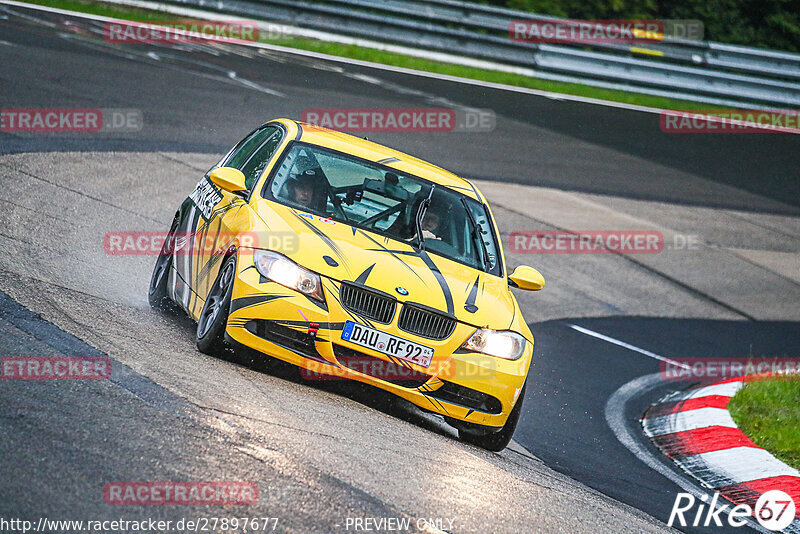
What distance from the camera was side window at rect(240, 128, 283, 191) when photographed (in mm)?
7637

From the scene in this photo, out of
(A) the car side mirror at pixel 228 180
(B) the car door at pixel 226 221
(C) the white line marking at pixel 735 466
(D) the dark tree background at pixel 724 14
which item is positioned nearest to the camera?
(B) the car door at pixel 226 221

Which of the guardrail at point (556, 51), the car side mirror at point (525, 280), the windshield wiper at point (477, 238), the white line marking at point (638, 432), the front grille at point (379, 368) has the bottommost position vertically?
the white line marking at point (638, 432)

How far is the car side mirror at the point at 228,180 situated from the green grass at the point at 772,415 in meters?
4.49

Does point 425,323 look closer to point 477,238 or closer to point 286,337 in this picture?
point 286,337

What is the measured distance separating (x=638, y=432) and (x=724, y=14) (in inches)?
912

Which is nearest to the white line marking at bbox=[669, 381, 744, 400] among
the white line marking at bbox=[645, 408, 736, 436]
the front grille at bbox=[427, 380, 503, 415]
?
the white line marking at bbox=[645, 408, 736, 436]

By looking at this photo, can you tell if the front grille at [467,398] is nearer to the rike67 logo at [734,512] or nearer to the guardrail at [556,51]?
the rike67 logo at [734,512]

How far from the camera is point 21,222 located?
30.4ft

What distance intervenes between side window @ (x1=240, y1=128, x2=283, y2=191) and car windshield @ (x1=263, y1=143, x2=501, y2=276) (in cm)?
17

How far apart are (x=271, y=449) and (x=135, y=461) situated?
0.72m

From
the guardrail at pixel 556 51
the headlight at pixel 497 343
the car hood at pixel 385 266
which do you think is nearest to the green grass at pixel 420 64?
the guardrail at pixel 556 51

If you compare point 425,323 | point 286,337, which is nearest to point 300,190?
point 286,337

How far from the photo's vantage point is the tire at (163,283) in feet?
26.8

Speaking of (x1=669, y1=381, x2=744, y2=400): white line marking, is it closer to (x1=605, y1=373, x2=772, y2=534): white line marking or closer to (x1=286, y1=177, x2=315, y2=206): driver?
(x1=605, y1=373, x2=772, y2=534): white line marking
